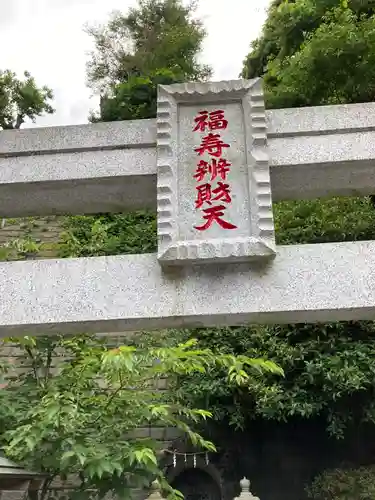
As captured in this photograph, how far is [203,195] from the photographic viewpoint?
10.3ft

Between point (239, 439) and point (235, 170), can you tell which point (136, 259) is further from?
point (239, 439)

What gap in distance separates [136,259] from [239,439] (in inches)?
114

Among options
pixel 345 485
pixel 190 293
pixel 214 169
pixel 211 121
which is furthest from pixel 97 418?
pixel 345 485

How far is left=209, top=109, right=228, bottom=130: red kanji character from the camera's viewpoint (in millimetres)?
3359

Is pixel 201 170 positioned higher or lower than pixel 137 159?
lower

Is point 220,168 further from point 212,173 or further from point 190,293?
point 190,293

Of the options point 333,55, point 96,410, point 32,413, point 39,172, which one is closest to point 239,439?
point 96,410

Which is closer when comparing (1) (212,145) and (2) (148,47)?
(1) (212,145)

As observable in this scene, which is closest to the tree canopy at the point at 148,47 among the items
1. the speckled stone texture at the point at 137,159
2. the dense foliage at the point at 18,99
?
the dense foliage at the point at 18,99

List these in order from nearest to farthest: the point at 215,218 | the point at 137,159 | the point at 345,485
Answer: the point at 215,218, the point at 137,159, the point at 345,485

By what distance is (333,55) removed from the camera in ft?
22.6

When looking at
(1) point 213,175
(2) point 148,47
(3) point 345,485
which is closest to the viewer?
(1) point 213,175

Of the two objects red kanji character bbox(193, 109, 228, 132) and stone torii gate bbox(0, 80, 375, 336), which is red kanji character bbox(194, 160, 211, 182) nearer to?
stone torii gate bbox(0, 80, 375, 336)

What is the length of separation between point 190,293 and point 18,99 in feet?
49.6
